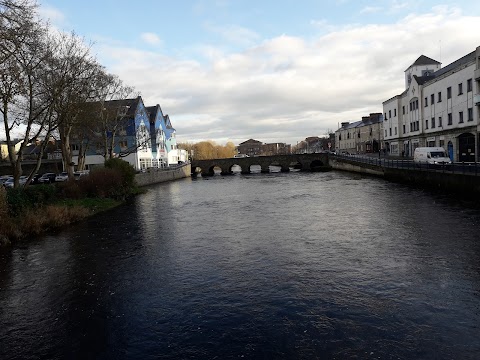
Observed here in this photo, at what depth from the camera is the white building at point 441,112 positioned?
43.0 m

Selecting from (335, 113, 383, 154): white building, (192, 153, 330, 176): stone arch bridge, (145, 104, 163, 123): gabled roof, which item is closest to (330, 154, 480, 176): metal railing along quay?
(192, 153, 330, 176): stone arch bridge

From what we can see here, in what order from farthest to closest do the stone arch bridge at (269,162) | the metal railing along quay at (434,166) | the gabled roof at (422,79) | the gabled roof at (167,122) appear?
the gabled roof at (167,122) → the stone arch bridge at (269,162) → the gabled roof at (422,79) → the metal railing along quay at (434,166)

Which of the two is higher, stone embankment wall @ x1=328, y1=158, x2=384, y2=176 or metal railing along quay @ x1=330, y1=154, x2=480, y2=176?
metal railing along quay @ x1=330, y1=154, x2=480, y2=176

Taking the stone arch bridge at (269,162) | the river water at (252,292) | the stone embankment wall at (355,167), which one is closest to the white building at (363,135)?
the stone arch bridge at (269,162)

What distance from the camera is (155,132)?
76.7 meters

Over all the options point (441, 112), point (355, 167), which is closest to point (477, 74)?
point (441, 112)

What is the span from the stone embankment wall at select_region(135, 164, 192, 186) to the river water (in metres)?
33.1

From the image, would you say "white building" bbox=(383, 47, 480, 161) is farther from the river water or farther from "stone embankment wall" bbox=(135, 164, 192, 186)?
"stone embankment wall" bbox=(135, 164, 192, 186)

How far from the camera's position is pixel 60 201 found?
2795 centimetres

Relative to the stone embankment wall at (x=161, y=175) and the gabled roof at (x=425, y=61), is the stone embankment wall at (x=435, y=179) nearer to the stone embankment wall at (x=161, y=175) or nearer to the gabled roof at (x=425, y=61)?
the stone embankment wall at (x=161, y=175)

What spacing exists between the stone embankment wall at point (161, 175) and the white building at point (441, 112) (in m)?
39.6

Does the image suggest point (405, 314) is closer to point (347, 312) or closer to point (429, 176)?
point (347, 312)

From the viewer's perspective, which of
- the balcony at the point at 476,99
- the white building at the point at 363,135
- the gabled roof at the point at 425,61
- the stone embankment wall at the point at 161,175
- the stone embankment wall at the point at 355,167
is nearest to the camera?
the balcony at the point at 476,99

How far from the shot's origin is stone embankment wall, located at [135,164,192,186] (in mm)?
53094
